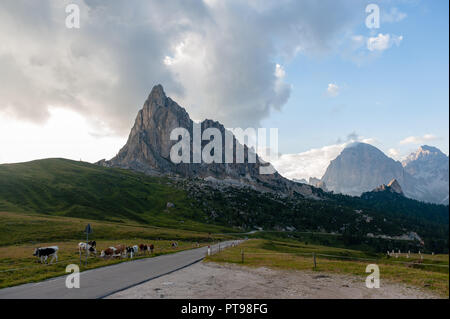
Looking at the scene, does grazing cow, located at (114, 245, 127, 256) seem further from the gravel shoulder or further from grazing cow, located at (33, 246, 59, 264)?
the gravel shoulder

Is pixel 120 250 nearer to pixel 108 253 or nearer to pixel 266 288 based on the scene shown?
pixel 108 253

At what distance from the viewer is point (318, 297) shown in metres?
16.7

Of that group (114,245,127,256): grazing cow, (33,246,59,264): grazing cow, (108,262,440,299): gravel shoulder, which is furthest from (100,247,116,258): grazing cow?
(108,262,440,299): gravel shoulder

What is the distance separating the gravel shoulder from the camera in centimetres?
1694

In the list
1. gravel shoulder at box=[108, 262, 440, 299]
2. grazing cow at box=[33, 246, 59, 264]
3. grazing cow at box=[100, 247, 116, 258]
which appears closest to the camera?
gravel shoulder at box=[108, 262, 440, 299]

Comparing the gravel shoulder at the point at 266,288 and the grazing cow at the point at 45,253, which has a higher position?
the gravel shoulder at the point at 266,288

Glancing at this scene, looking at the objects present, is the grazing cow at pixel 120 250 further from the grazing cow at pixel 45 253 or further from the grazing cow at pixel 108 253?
the grazing cow at pixel 45 253

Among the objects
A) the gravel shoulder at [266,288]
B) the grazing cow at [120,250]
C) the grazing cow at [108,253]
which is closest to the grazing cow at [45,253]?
the grazing cow at [108,253]

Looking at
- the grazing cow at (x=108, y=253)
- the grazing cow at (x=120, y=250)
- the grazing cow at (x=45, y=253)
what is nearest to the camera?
the grazing cow at (x=45, y=253)

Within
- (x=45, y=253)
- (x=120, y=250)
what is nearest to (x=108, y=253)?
(x=120, y=250)

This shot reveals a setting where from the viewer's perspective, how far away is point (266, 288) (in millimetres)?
19547

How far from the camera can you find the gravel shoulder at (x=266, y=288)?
16.9 metres
